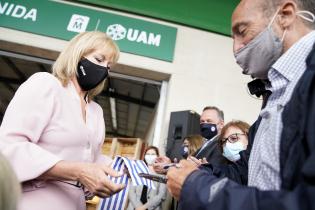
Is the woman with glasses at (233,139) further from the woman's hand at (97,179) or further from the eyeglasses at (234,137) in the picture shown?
the woman's hand at (97,179)

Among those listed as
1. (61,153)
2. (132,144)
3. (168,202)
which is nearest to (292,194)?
(61,153)

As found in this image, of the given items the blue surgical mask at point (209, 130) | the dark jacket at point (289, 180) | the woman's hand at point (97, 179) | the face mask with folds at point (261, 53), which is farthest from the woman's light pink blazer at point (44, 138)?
the blue surgical mask at point (209, 130)

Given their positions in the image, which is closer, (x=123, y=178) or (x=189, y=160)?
(x=189, y=160)

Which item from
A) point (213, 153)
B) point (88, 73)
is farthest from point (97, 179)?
point (213, 153)

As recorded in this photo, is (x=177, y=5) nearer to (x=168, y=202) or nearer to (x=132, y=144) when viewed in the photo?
(x=132, y=144)

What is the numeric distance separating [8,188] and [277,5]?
997 millimetres

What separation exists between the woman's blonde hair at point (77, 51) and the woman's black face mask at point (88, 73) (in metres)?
0.02

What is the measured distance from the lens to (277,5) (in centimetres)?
116

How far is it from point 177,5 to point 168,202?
2939mm

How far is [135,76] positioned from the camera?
5082 millimetres

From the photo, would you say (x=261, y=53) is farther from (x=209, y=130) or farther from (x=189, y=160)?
(x=209, y=130)

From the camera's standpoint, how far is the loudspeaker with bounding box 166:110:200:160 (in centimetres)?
434

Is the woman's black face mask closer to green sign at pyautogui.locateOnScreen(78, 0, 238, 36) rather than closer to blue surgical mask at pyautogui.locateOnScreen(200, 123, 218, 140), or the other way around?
blue surgical mask at pyautogui.locateOnScreen(200, 123, 218, 140)

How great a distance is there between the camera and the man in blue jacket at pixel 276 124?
77 centimetres
